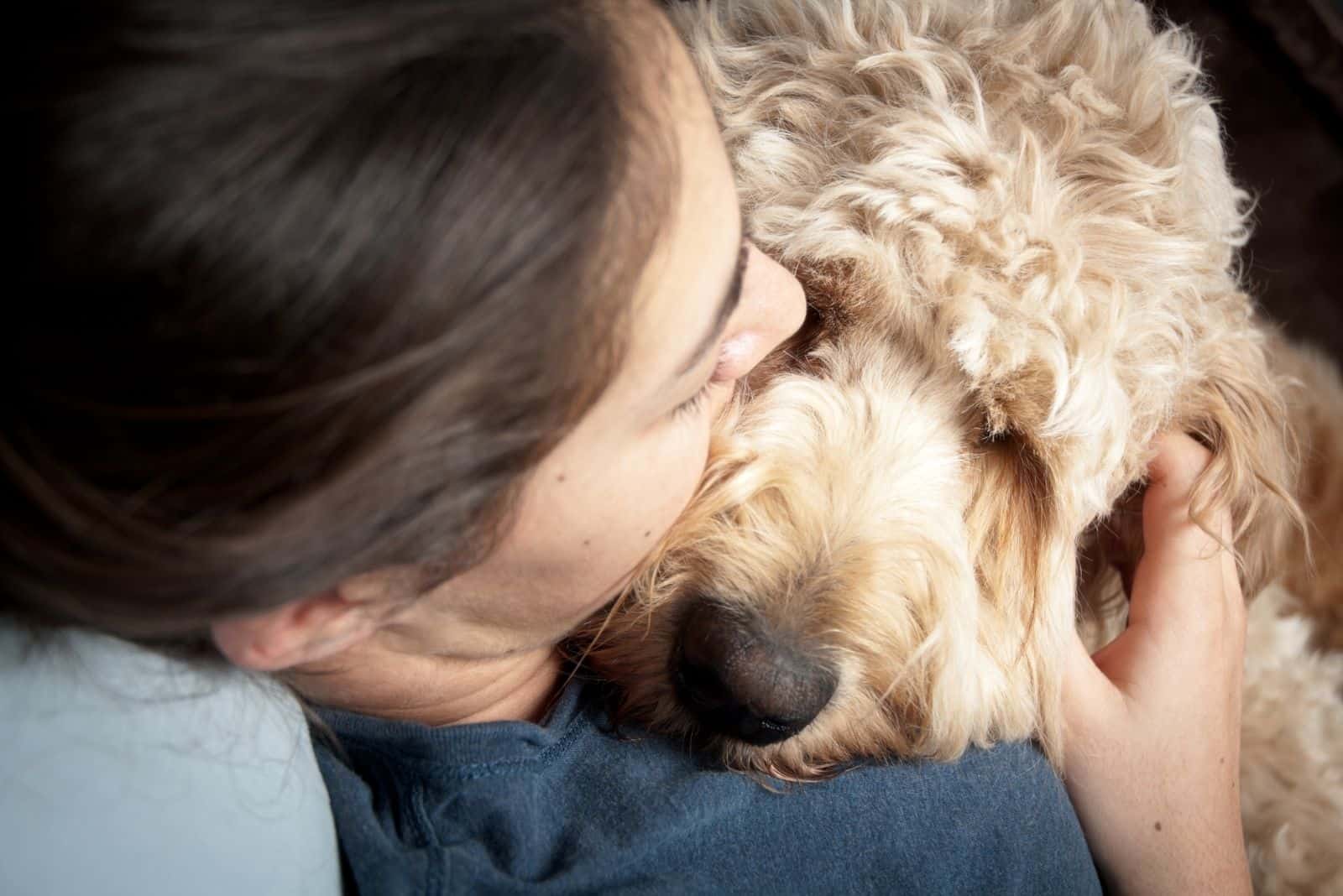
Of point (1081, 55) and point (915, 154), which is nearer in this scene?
point (915, 154)

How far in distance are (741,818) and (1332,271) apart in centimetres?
256

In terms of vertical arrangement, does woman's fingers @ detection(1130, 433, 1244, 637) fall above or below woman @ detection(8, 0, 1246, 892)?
below

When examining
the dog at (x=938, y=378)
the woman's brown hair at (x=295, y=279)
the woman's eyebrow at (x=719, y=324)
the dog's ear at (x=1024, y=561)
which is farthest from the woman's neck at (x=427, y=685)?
the dog's ear at (x=1024, y=561)

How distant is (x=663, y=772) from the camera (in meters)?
1.47

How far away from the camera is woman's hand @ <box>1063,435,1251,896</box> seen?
1.76 metres

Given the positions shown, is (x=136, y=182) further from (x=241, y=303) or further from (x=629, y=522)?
(x=629, y=522)

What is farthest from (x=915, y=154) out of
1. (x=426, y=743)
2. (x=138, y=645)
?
(x=138, y=645)

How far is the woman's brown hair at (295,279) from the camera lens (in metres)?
0.79

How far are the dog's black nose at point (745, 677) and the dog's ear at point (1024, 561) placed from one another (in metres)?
0.39

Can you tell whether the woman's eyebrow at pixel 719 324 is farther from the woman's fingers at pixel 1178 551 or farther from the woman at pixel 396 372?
the woman's fingers at pixel 1178 551

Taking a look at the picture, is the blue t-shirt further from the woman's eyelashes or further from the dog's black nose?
the woman's eyelashes

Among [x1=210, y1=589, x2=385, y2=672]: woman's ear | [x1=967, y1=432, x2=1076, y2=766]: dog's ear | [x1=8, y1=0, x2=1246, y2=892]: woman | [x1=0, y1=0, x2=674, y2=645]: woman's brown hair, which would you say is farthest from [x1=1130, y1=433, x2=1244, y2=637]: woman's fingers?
[x1=210, y1=589, x2=385, y2=672]: woman's ear

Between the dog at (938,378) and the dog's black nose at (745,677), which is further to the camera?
the dog at (938,378)

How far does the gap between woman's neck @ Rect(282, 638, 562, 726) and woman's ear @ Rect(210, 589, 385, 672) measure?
0.56 ft
